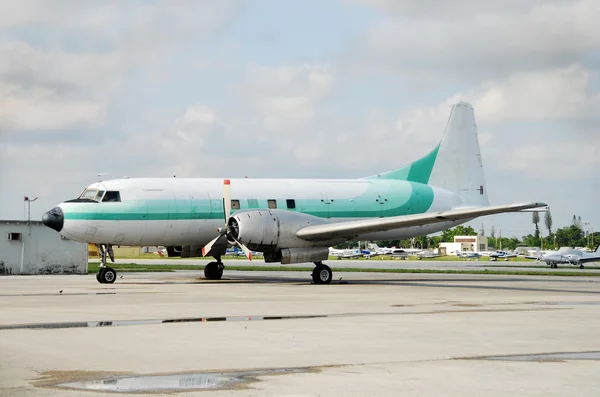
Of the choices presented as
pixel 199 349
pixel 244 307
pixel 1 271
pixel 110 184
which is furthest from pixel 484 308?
pixel 1 271

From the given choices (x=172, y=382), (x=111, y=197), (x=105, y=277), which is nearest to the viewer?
(x=172, y=382)

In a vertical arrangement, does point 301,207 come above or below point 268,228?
above

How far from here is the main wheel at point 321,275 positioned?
1326 inches

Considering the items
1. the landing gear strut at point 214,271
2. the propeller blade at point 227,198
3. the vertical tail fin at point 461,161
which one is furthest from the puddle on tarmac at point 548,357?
the vertical tail fin at point 461,161

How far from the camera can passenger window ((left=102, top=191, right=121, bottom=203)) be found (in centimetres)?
3344

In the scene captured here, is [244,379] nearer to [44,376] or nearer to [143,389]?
[143,389]

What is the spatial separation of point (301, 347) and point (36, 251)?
38960 millimetres

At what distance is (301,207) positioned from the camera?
3625cm

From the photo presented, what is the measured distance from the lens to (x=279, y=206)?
118 feet

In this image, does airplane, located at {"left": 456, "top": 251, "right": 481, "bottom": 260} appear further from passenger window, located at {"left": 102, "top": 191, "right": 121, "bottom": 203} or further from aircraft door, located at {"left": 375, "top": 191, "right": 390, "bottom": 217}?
passenger window, located at {"left": 102, "top": 191, "right": 121, "bottom": 203}

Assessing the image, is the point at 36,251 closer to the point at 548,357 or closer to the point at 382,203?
the point at 382,203

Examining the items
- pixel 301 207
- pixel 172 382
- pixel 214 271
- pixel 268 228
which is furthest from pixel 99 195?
pixel 172 382

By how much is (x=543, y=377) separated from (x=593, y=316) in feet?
30.1

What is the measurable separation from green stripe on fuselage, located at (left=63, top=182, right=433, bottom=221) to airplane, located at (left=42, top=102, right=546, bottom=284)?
0.14ft
